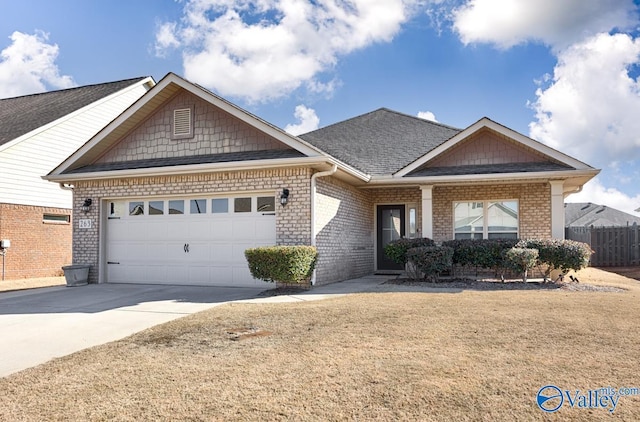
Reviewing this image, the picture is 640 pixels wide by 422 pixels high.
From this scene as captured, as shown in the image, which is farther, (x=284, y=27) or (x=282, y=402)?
(x=284, y=27)

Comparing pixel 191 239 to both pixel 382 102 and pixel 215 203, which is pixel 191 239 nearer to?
pixel 215 203

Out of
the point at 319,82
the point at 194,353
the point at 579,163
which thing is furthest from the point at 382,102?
the point at 194,353

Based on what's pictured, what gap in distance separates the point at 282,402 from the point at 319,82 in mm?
14815

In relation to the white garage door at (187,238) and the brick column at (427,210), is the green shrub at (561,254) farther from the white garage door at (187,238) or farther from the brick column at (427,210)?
the white garage door at (187,238)

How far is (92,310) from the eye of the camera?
909cm

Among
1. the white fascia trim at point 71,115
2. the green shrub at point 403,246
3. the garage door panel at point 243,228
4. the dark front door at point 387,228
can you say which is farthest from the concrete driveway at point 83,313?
the white fascia trim at point 71,115

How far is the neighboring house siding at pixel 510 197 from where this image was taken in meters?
13.8

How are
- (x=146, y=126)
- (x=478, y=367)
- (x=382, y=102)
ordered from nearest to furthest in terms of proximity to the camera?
(x=478, y=367), (x=146, y=126), (x=382, y=102)

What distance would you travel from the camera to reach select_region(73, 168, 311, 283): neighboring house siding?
11.5 meters

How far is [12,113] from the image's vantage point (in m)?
20.6

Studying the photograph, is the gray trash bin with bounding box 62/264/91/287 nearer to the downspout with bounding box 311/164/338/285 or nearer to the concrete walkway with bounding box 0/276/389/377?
the concrete walkway with bounding box 0/276/389/377

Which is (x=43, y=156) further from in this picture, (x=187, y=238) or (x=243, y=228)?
(x=243, y=228)

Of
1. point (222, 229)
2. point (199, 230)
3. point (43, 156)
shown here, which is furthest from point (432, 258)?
point (43, 156)

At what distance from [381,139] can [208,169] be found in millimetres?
8126
